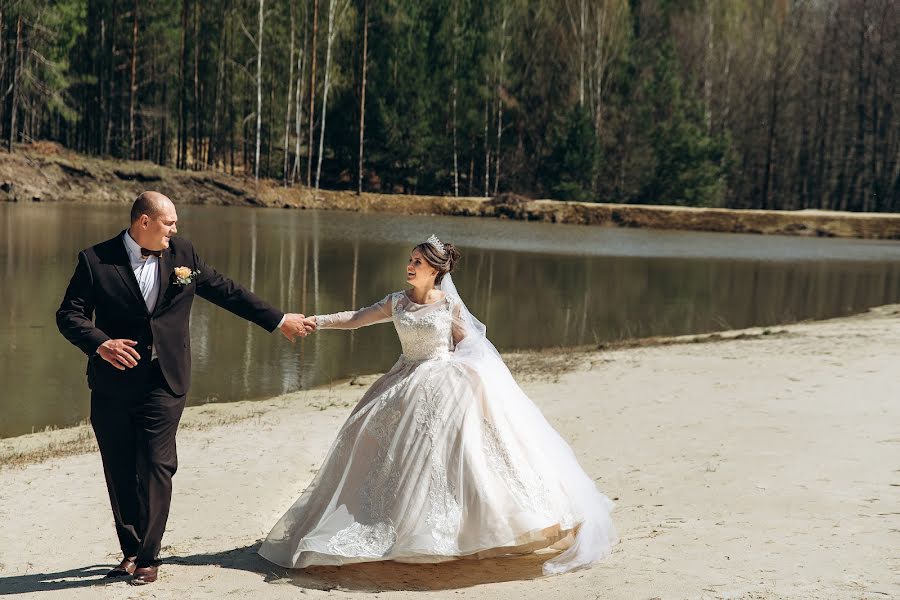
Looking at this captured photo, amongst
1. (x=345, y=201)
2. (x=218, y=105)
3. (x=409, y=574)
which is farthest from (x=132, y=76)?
(x=409, y=574)

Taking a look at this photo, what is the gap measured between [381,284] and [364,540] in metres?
18.3

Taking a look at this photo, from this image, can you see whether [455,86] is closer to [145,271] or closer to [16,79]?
[16,79]

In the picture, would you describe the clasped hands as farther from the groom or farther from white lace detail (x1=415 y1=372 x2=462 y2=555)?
white lace detail (x1=415 y1=372 x2=462 y2=555)

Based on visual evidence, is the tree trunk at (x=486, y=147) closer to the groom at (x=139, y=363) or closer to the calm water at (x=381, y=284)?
the calm water at (x=381, y=284)

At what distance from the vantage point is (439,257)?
19.9 ft

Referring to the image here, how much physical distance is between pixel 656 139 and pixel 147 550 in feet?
158

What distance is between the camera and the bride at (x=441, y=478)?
5402 millimetres

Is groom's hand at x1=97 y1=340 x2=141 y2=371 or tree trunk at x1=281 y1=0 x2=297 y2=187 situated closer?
groom's hand at x1=97 y1=340 x2=141 y2=371

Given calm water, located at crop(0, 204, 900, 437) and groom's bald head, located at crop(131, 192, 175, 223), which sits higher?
groom's bald head, located at crop(131, 192, 175, 223)

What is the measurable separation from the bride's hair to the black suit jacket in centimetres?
134

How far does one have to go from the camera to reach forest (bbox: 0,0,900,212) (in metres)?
52.1

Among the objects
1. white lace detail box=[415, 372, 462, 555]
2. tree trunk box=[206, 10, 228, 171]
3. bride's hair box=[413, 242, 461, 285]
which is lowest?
white lace detail box=[415, 372, 462, 555]

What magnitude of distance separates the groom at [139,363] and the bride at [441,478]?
71cm

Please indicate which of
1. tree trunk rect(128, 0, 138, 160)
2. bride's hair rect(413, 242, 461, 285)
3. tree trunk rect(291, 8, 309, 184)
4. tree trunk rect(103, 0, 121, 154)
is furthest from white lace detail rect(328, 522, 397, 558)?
tree trunk rect(103, 0, 121, 154)
